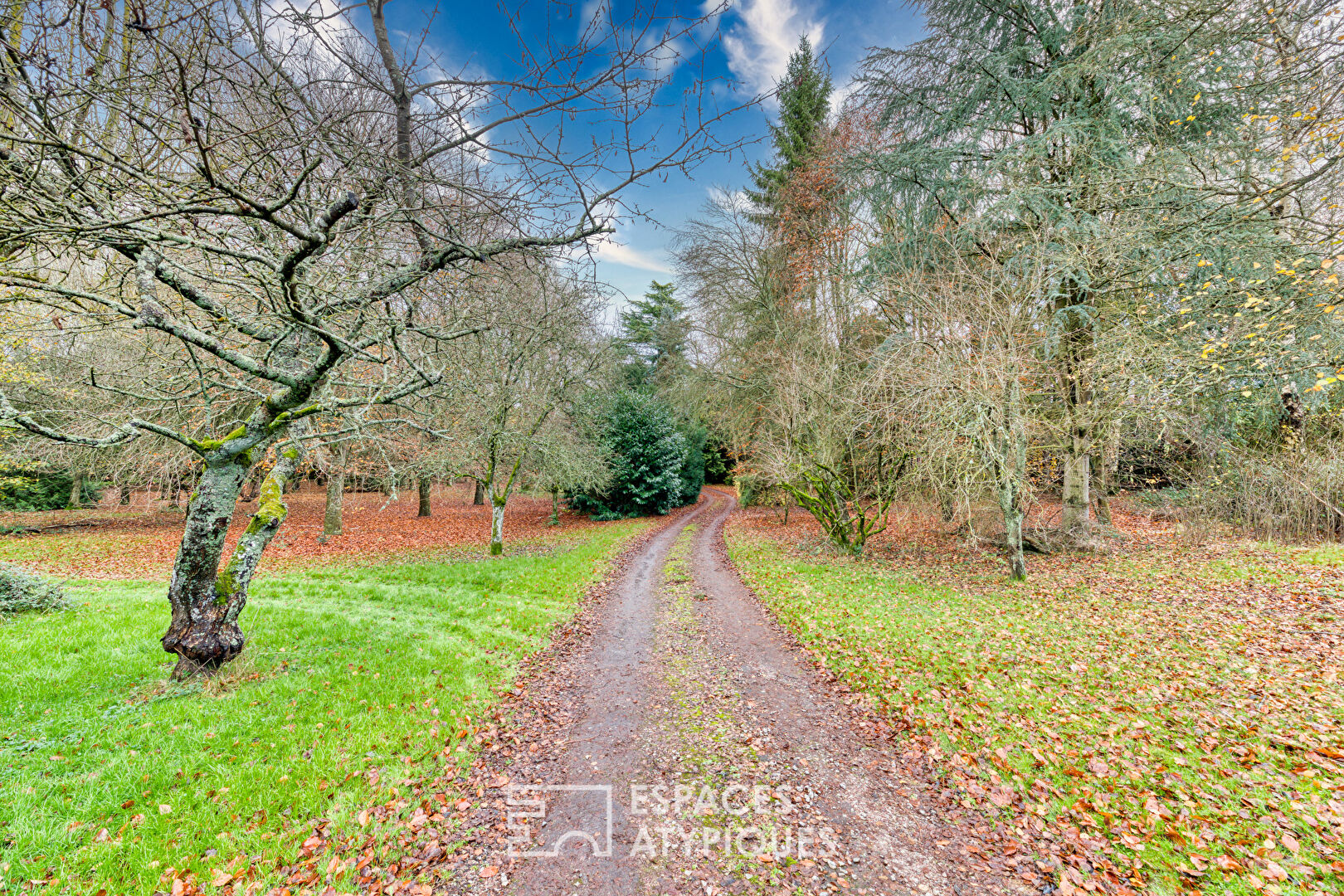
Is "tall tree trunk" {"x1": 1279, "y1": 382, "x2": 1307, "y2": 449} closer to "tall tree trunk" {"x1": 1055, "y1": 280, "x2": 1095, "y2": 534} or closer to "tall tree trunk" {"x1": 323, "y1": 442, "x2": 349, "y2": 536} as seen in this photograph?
"tall tree trunk" {"x1": 1055, "y1": 280, "x2": 1095, "y2": 534}

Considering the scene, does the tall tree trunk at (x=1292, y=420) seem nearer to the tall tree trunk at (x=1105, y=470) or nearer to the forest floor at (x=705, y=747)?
the tall tree trunk at (x=1105, y=470)

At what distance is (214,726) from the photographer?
4223 millimetres

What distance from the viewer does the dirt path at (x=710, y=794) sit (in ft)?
10.4

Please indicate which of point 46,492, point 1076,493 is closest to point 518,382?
point 1076,493

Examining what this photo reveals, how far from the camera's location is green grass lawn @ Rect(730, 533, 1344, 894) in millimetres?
3252

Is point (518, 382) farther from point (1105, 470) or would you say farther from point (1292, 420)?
point (1292, 420)

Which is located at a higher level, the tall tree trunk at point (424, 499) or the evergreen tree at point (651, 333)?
the evergreen tree at point (651, 333)

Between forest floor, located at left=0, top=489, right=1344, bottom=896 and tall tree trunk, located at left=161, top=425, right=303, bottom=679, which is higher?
tall tree trunk, located at left=161, top=425, right=303, bottom=679

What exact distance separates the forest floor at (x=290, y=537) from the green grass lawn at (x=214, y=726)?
3670 millimetres

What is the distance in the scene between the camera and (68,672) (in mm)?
4879

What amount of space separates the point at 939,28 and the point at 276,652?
18205 millimetres

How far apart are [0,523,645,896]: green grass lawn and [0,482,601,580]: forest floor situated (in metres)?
3.67

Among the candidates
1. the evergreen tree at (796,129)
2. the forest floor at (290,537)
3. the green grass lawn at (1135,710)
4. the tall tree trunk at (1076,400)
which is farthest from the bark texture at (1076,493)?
the evergreen tree at (796,129)

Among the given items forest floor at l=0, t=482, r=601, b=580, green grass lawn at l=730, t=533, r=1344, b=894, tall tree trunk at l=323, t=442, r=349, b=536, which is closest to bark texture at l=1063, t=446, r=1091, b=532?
green grass lawn at l=730, t=533, r=1344, b=894
